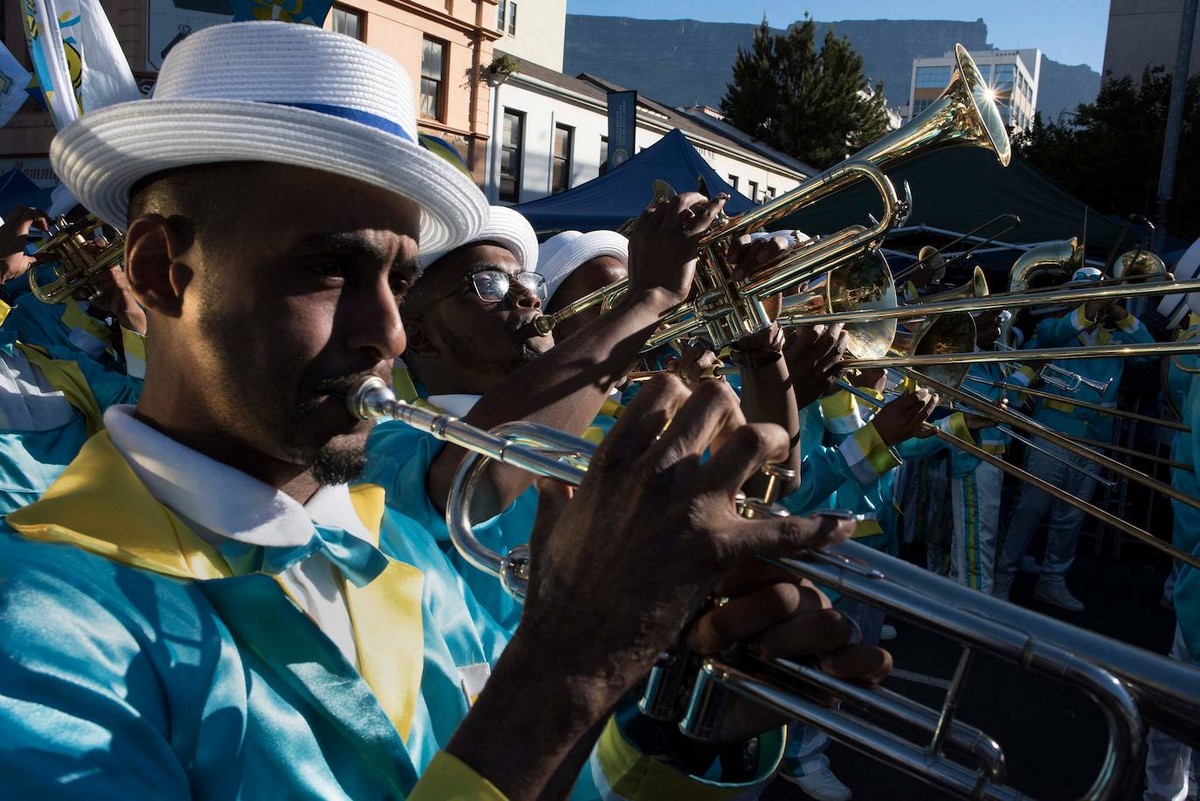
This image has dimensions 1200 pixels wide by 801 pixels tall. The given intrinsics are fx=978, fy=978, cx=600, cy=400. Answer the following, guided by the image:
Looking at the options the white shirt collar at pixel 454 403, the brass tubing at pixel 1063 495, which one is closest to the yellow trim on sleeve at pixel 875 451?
the brass tubing at pixel 1063 495

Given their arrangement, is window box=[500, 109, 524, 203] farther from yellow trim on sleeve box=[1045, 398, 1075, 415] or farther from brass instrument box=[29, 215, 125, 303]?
brass instrument box=[29, 215, 125, 303]

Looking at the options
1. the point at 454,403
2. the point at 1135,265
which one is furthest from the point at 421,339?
the point at 1135,265

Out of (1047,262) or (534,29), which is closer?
(1047,262)

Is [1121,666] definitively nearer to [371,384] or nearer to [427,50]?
[371,384]

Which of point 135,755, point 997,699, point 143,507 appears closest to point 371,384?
point 143,507

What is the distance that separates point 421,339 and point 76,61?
1546mm

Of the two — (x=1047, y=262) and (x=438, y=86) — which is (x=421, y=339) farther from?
(x=438, y=86)

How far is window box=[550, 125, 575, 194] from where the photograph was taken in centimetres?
2809

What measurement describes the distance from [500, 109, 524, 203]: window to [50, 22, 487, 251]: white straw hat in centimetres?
2592

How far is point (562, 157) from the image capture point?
28.2 metres

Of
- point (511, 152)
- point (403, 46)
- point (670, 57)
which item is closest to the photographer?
point (403, 46)

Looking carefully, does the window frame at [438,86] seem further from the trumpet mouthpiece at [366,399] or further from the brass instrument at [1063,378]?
the trumpet mouthpiece at [366,399]

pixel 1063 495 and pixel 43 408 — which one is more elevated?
pixel 1063 495

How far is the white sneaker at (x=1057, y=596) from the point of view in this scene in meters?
7.68
